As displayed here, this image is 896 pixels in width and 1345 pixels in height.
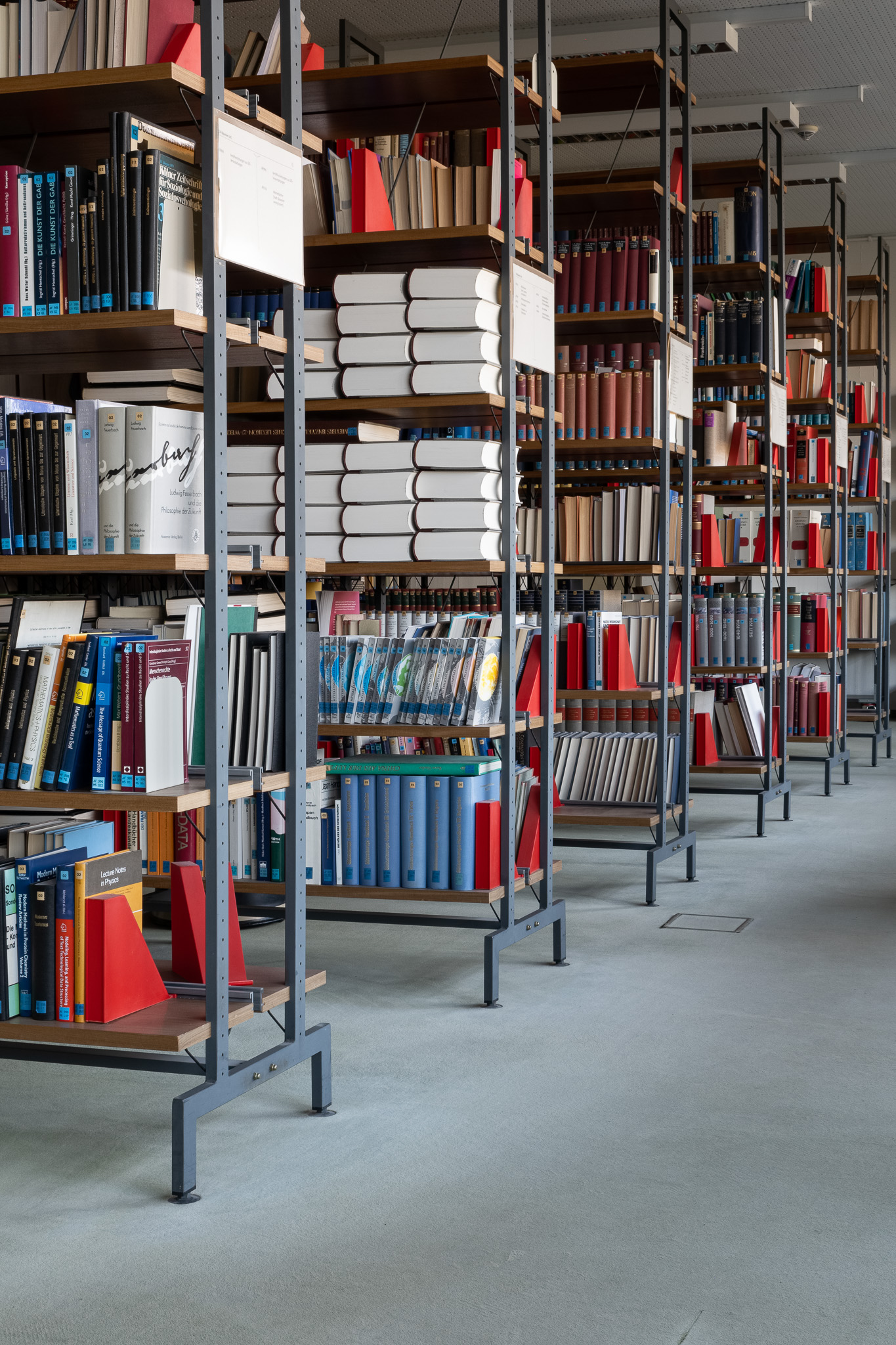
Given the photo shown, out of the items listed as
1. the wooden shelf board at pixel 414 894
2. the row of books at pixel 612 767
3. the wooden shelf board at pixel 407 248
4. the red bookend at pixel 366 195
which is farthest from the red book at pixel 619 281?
the wooden shelf board at pixel 414 894

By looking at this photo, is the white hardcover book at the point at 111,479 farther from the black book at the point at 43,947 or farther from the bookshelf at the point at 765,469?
the bookshelf at the point at 765,469

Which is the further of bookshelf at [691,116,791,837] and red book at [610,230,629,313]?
bookshelf at [691,116,791,837]

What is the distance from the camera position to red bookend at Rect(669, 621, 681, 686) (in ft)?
18.9

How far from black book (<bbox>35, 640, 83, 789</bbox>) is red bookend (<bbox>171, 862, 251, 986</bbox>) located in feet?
1.11

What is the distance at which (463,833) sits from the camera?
153 inches

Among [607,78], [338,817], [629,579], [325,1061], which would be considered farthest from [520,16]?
[325,1061]

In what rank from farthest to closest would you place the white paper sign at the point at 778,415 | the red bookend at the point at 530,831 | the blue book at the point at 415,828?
the white paper sign at the point at 778,415, the red bookend at the point at 530,831, the blue book at the point at 415,828


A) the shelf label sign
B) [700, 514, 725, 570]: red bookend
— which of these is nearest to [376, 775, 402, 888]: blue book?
the shelf label sign

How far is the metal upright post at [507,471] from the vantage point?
3775 mm

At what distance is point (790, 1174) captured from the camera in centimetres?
253

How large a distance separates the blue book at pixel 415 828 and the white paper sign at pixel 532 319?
1220 mm

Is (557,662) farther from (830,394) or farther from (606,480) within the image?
(830,394)

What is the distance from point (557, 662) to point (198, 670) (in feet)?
8.69

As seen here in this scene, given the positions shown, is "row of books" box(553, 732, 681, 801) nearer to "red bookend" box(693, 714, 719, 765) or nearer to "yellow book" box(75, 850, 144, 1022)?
"red bookend" box(693, 714, 719, 765)
